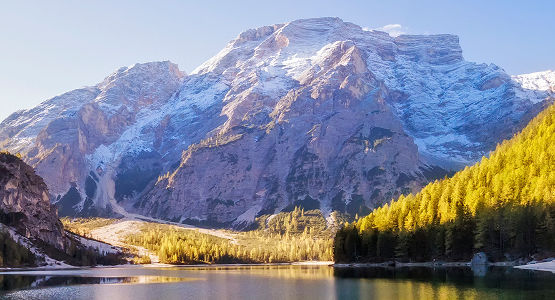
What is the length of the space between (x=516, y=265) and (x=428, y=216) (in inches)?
1746

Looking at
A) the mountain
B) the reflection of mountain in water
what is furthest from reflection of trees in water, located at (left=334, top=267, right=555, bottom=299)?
the reflection of mountain in water

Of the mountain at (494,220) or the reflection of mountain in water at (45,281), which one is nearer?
the reflection of mountain in water at (45,281)

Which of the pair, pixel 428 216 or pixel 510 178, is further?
pixel 428 216

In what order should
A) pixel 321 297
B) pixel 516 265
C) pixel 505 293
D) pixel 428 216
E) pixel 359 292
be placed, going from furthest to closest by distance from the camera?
pixel 428 216 < pixel 516 265 < pixel 359 292 < pixel 321 297 < pixel 505 293

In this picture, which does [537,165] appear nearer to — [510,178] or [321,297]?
[510,178]

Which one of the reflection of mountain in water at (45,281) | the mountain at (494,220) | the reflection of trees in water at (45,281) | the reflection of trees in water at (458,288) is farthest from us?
the mountain at (494,220)

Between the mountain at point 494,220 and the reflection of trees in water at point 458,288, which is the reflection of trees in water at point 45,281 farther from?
the mountain at point 494,220

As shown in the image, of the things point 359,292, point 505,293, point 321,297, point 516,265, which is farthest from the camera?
point 516,265

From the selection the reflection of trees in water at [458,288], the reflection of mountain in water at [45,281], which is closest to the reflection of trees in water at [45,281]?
the reflection of mountain in water at [45,281]

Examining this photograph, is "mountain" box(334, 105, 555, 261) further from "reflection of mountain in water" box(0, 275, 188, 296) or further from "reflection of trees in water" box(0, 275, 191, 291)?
"reflection of trees in water" box(0, 275, 191, 291)

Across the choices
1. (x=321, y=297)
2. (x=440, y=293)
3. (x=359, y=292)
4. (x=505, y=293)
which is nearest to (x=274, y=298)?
(x=321, y=297)

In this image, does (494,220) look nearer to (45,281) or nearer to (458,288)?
(458,288)

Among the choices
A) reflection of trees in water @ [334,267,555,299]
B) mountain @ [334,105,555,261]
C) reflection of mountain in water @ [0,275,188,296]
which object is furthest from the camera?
mountain @ [334,105,555,261]

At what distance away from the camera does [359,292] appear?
105188mm
